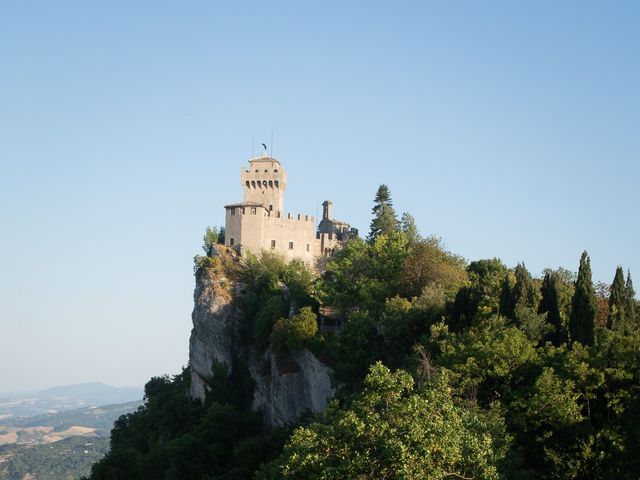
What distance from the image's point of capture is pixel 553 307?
1607 inches

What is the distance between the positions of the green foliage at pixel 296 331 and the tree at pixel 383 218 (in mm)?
20785

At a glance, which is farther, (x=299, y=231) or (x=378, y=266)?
(x=299, y=231)

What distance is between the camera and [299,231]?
78938 mm

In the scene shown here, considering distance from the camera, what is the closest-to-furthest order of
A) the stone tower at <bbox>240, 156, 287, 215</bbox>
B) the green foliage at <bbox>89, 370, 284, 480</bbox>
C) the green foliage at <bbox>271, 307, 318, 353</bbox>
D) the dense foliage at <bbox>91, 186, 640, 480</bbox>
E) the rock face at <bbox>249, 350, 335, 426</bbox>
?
the dense foliage at <bbox>91, 186, 640, 480</bbox> → the rock face at <bbox>249, 350, 335, 426</bbox> → the green foliage at <bbox>89, 370, 284, 480</bbox> → the green foliage at <bbox>271, 307, 318, 353</bbox> → the stone tower at <bbox>240, 156, 287, 215</bbox>

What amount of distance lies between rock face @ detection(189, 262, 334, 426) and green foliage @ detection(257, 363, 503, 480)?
81.4 ft

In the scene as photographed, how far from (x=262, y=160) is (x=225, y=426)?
30233mm

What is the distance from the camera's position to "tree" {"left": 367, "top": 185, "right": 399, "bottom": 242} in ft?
261

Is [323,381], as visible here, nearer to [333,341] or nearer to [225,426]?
[333,341]

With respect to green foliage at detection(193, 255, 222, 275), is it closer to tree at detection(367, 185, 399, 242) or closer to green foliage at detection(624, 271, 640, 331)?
tree at detection(367, 185, 399, 242)

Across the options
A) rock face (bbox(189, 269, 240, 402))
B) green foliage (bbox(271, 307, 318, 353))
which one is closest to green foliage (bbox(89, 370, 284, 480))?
rock face (bbox(189, 269, 240, 402))

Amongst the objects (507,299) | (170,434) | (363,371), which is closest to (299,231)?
(170,434)

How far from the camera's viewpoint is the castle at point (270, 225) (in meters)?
76.2

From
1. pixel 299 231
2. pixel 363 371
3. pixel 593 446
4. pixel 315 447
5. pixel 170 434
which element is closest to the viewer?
pixel 315 447

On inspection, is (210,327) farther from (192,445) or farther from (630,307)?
(630,307)
